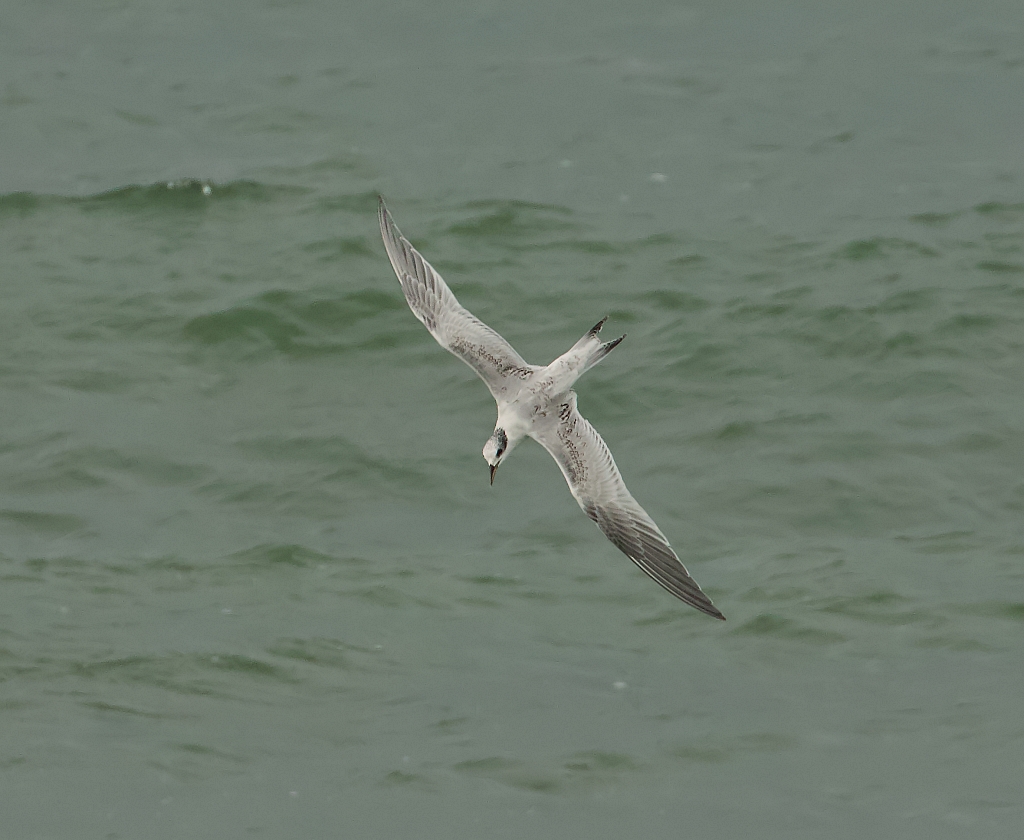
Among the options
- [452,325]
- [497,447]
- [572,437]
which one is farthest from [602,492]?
[452,325]

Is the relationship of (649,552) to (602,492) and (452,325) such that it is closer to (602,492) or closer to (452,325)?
(602,492)

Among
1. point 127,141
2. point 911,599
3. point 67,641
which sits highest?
point 127,141

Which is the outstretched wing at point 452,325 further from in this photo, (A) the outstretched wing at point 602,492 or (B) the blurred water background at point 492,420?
(B) the blurred water background at point 492,420

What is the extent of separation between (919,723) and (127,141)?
15.1 m

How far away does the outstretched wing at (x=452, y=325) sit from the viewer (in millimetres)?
12750

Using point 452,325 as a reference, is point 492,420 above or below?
below

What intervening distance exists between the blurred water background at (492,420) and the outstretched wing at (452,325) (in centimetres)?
403

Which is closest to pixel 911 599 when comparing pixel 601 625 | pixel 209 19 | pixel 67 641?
pixel 601 625

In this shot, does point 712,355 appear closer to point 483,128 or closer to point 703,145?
point 703,145

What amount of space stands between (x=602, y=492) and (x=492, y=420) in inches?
291

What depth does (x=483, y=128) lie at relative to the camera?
24.1 m

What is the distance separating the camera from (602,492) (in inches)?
471

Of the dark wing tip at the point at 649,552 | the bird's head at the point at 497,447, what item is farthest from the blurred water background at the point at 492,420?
the bird's head at the point at 497,447

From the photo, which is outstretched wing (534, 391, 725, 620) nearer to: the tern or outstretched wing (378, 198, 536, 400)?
the tern
